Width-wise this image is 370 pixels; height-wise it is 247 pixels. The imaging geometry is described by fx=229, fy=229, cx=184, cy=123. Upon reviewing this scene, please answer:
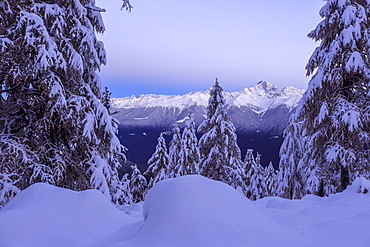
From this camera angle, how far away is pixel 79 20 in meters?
7.87

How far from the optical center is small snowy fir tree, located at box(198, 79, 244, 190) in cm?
1580

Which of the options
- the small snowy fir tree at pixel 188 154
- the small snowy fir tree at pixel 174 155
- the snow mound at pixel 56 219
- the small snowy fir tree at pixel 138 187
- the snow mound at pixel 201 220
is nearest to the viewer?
the snow mound at pixel 201 220

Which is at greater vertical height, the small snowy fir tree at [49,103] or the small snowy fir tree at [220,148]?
the small snowy fir tree at [49,103]

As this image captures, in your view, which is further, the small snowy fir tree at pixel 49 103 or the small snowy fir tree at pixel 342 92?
the small snowy fir tree at pixel 342 92

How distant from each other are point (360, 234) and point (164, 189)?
8.07 feet

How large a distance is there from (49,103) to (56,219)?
4.05 metres

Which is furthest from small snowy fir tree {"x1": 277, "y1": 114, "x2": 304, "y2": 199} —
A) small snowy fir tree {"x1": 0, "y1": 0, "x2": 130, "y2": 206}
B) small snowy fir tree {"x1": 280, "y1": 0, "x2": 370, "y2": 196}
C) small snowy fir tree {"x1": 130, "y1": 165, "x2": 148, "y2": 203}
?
small snowy fir tree {"x1": 0, "y1": 0, "x2": 130, "y2": 206}

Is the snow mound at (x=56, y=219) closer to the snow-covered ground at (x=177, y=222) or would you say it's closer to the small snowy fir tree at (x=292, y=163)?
→ the snow-covered ground at (x=177, y=222)

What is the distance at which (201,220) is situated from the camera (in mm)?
2535

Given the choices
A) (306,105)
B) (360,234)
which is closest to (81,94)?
(360,234)

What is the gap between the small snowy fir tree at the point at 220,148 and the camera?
15.8 m

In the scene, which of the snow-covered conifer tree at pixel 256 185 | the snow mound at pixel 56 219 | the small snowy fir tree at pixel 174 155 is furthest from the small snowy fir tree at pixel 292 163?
the snow mound at pixel 56 219

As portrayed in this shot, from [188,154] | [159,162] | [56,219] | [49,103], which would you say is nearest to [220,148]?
[188,154]

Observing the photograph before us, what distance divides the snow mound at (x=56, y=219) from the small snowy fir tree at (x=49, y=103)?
2521mm
